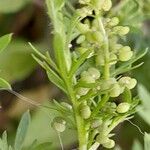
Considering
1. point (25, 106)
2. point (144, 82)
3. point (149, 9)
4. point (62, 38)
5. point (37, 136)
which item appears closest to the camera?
point (62, 38)

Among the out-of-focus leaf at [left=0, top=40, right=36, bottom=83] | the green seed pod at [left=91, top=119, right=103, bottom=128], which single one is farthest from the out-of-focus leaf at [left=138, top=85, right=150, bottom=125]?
the out-of-focus leaf at [left=0, top=40, right=36, bottom=83]

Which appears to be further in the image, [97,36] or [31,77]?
[31,77]

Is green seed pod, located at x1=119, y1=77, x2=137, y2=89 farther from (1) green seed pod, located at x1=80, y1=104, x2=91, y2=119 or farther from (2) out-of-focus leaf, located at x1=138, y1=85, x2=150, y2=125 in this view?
(2) out-of-focus leaf, located at x1=138, y1=85, x2=150, y2=125

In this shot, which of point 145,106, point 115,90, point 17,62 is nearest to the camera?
point 115,90

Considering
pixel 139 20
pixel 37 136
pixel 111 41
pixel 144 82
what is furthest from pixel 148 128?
pixel 111 41

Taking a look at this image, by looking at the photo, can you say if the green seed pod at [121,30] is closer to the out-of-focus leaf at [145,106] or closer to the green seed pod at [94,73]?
the green seed pod at [94,73]

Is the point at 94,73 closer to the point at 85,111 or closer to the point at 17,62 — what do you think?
the point at 85,111

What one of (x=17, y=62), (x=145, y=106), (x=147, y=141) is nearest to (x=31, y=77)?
(x=17, y=62)

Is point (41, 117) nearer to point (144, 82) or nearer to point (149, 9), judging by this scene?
point (144, 82)
